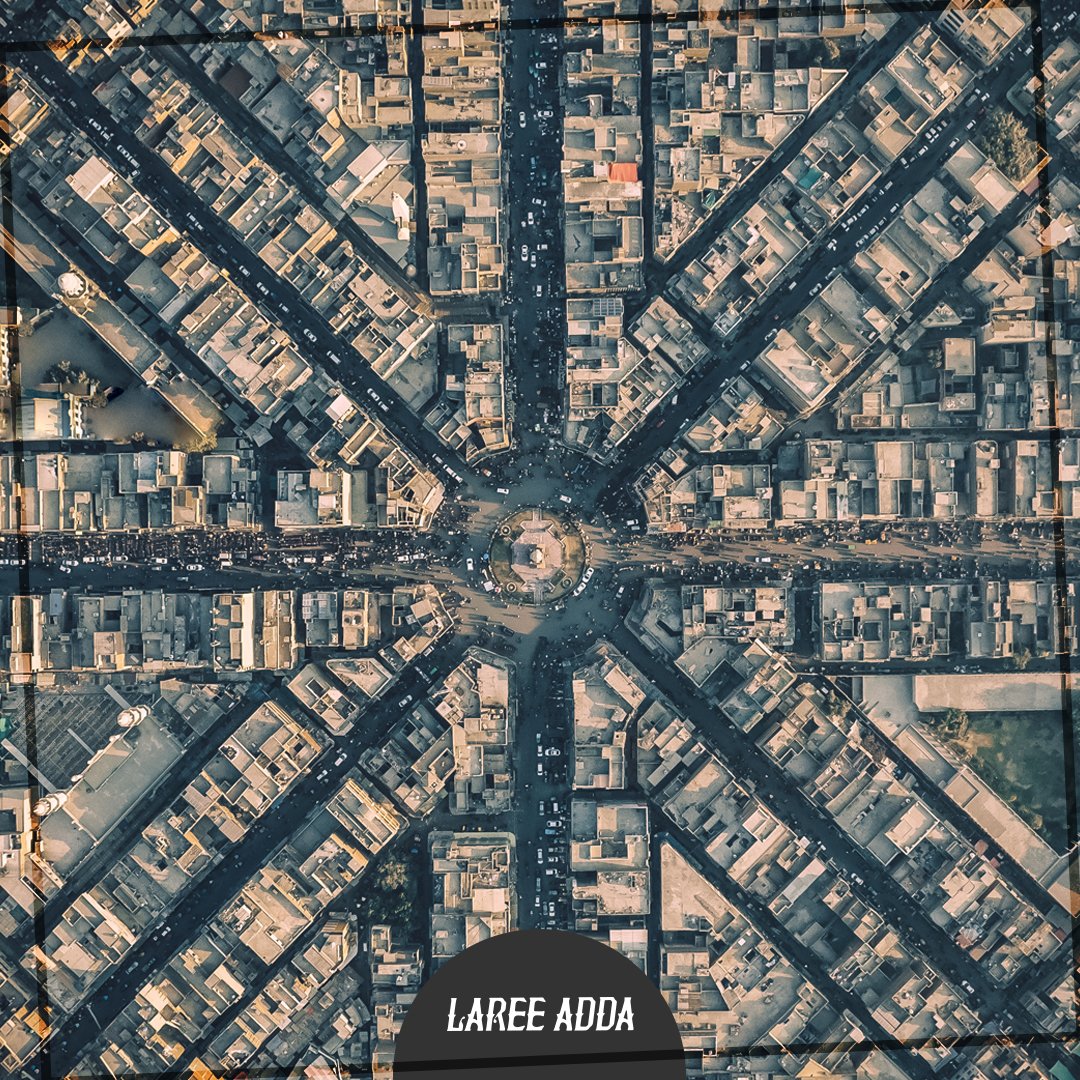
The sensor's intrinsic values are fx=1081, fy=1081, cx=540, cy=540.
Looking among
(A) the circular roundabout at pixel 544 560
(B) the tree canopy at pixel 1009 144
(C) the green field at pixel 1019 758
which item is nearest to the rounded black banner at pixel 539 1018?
(A) the circular roundabout at pixel 544 560

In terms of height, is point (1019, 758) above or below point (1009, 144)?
below

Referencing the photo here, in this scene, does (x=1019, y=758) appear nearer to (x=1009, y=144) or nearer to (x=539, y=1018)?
(x=539, y=1018)

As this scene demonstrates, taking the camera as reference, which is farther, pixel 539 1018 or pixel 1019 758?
pixel 1019 758

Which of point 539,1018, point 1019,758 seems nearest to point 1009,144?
point 1019,758

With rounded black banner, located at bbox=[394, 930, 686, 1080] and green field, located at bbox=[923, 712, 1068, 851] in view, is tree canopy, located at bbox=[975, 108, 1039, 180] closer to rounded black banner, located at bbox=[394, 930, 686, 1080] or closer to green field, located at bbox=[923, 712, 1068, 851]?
green field, located at bbox=[923, 712, 1068, 851]

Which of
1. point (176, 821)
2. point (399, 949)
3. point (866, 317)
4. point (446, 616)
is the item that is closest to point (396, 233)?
point (446, 616)
